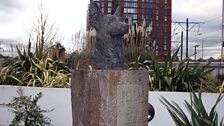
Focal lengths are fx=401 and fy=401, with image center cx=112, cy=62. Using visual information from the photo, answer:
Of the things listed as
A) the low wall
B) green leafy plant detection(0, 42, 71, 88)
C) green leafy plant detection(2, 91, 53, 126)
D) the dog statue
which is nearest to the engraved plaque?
the dog statue

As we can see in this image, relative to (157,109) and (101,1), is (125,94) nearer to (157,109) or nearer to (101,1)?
(157,109)

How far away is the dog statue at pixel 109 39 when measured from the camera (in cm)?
381

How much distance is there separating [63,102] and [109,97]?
328 cm

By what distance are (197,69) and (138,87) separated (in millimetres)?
3481

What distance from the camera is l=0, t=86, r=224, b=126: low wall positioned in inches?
249

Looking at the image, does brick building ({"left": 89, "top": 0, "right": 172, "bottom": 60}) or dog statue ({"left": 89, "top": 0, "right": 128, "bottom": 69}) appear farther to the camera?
brick building ({"left": 89, "top": 0, "right": 172, "bottom": 60})

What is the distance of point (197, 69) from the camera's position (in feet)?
22.7

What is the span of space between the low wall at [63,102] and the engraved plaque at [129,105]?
8.47 ft

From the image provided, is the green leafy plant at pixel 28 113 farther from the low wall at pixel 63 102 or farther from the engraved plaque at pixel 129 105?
the engraved plaque at pixel 129 105

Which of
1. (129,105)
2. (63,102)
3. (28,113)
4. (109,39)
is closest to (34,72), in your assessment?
(63,102)

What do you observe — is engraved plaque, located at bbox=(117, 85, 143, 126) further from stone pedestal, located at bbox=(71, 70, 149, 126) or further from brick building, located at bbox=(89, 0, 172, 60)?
brick building, located at bbox=(89, 0, 172, 60)

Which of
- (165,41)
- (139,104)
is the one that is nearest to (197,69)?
(139,104)

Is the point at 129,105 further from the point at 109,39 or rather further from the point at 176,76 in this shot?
the point at 176,76

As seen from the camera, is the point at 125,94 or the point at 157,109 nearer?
the point at 125,94
